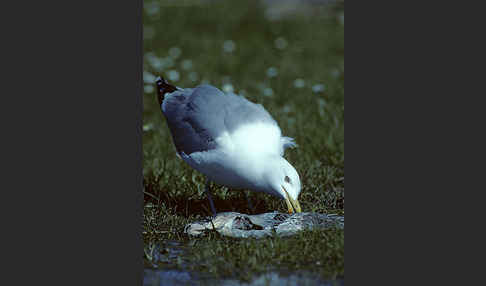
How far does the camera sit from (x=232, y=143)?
4484mm

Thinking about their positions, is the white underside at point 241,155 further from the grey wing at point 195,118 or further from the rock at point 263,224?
the rock at point 263,224

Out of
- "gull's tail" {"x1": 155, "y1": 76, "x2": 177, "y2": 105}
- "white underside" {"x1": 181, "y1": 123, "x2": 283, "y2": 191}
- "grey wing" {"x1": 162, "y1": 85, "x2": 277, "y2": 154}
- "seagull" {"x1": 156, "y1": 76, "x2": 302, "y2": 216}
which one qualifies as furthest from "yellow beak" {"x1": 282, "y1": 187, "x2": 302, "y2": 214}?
"gull's tail" {"x1": 155, "y1": 76, "x2": 177, "y2": 105}

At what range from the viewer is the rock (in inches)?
157

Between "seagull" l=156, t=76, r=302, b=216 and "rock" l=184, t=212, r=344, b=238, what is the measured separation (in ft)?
0.40

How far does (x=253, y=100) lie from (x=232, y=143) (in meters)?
2.32

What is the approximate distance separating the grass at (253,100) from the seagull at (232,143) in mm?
359

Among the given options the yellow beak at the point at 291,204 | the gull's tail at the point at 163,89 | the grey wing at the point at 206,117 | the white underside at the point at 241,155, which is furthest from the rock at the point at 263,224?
the gull's tail at the point at 163,89

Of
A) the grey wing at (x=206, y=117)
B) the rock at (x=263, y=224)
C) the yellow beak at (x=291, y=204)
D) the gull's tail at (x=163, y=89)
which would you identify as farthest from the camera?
the gull's tail at (x=163, y=89)

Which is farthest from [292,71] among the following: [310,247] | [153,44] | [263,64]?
[310,247]

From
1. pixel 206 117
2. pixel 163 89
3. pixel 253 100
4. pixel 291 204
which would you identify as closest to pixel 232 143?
pixel 206 117

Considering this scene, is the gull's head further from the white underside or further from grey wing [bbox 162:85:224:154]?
→ grey wing [bbox 162:85:224:154]

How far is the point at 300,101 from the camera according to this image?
6910 millimetres

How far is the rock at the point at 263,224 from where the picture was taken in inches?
157

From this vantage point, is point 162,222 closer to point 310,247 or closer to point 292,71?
point 310,247
